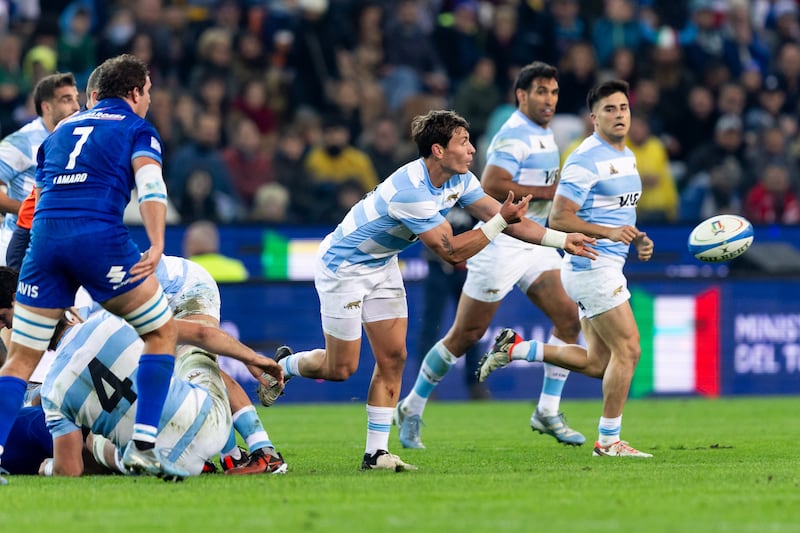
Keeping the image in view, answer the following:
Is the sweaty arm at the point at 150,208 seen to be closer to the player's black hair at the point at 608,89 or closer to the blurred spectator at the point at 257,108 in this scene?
the player's black hair at the point at 608,89

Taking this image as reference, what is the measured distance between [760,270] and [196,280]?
9.74m

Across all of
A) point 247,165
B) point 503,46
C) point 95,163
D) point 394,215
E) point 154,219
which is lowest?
point 154,219

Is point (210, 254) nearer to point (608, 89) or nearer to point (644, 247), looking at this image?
point (608, 89)

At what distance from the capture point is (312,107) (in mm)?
20375

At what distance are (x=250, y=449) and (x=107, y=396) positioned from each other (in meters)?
1.01

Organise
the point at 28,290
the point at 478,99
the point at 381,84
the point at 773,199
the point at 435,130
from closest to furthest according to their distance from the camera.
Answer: the point at 28,290
the point at 435,130
the point at 773,199
the point at 478,99
the point at 381,84

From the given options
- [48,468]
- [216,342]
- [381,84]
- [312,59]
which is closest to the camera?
[216,342]

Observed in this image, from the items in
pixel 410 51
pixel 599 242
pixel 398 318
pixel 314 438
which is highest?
pixel 410 51

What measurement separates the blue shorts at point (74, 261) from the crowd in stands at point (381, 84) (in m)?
8.97

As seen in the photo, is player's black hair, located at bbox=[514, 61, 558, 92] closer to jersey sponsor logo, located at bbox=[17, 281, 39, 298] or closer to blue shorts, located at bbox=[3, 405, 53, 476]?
blue shorts, located at bbox=[3, 405, 53, 476]

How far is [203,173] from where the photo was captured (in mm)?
18219

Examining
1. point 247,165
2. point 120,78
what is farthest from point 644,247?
point 247,165

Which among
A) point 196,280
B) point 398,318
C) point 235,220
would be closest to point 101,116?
point 196,280

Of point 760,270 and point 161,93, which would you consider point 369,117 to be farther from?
point 760,270
